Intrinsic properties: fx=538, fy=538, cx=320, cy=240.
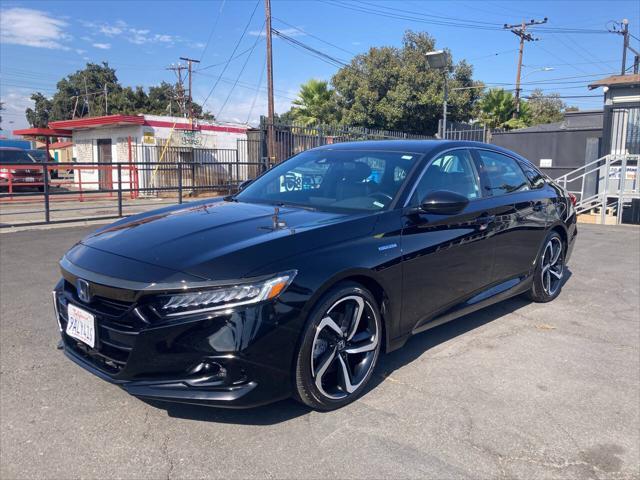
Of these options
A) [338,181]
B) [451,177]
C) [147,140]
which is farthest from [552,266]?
[147,140]

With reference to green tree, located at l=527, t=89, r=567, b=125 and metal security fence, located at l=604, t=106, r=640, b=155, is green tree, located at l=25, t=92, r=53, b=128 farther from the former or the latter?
metal security fence, located at l=604, t=106, r=640, b=155

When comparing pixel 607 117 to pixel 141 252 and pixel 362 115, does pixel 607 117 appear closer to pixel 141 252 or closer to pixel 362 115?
pixel 141 252

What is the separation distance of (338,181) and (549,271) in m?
2.78

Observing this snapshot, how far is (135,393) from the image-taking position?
109 inches

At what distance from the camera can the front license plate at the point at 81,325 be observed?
9.71 feet

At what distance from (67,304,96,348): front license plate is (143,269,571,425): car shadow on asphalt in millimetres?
564

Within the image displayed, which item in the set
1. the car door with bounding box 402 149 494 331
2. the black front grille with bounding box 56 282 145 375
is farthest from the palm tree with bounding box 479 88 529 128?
the black front grille with bounding box 56 282 145 375

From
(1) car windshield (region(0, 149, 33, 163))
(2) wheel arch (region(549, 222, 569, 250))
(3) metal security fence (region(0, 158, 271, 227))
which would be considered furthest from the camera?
(1) car windshield (region(0, 149, 33, 163))

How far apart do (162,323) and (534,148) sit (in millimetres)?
17350

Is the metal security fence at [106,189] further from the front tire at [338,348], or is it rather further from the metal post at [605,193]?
the front tire at [338,348]

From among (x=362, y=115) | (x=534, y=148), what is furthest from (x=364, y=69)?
(x=534, y=148)

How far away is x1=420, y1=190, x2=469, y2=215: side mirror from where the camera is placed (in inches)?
143

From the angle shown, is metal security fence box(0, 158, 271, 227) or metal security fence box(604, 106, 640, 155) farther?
metal security fence box(604, 106, 640, 155)

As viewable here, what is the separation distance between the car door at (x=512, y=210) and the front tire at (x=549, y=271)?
218 mm
